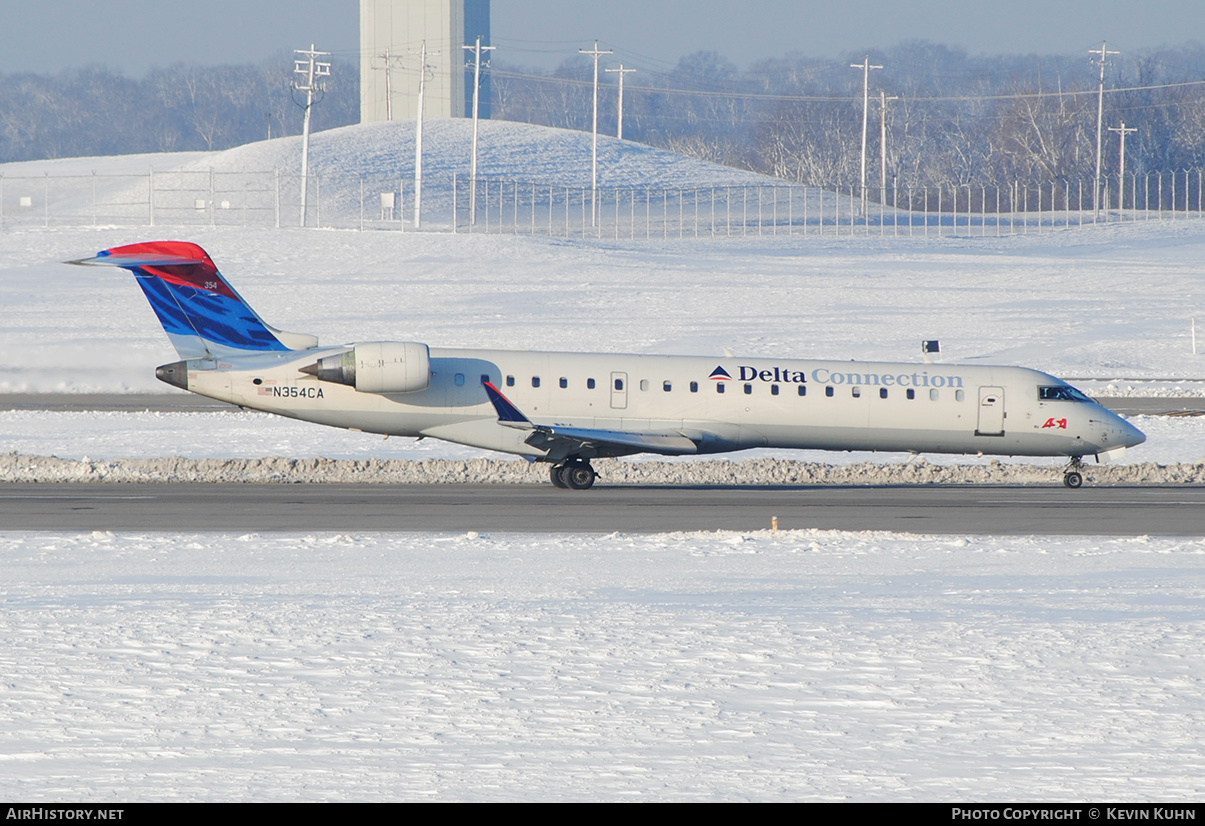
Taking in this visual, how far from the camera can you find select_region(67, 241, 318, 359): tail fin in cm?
2553

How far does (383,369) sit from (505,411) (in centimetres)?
227

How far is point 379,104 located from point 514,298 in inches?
3336

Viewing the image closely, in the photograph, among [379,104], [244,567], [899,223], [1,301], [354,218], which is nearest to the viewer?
[244,567]

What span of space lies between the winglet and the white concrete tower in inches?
4481

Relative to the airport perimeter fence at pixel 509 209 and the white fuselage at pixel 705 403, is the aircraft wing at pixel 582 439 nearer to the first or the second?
the white fuselage at pixel 705 403

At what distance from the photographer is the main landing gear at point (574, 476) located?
1005 inches

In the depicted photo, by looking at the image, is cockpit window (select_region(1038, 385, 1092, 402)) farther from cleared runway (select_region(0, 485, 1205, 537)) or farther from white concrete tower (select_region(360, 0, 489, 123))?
white concrete tower (select_region(360, 0, 489, 123))

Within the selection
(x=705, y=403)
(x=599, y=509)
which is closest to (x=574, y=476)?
(x=705, y=403)

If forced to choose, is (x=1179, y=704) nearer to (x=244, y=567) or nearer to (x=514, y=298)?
(x=244, y=567)

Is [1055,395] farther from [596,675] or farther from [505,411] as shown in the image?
[596,675]

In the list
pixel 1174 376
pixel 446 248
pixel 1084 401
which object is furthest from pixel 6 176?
pixel 1084 401

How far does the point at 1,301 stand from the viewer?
5691 cm

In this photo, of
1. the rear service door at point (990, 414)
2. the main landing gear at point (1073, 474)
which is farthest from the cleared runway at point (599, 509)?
the rear service door at point (990, 414)

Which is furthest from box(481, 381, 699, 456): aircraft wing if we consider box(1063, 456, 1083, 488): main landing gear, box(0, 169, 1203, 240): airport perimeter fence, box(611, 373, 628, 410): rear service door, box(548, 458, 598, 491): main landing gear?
box(0, 169, 1203, 240): airport perimeter fence
